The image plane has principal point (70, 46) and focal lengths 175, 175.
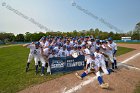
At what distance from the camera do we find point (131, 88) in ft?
26.0

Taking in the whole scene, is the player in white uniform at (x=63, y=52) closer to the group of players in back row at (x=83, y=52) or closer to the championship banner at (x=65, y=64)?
the group of players in back row at (x=83, y=52)

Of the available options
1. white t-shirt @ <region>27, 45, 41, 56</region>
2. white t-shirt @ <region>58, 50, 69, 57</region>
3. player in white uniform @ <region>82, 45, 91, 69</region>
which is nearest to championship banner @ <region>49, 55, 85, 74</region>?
player in white uniform @ <region>82, 45, 91, 69</region>

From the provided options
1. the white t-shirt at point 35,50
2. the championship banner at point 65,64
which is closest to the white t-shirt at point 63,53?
the championship banner at point 65,64

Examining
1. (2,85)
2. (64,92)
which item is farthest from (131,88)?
(2,85)

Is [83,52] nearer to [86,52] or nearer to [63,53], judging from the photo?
[86,52]

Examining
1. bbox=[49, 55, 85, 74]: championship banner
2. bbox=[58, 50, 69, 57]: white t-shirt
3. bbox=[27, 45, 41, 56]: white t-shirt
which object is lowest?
bbox=[49, 55, 85, 74]: championship banner

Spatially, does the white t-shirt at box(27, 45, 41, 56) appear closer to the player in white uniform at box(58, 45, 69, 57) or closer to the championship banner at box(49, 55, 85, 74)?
the championship banner at box(49, 55, 85, 74)

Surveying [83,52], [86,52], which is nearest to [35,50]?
[83,52]

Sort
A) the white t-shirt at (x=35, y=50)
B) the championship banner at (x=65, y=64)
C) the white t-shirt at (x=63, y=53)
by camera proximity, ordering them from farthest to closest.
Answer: the white t-shirt at (x=63, y=53), the white t-shirt at (x=35, y=50), the championship banner at (x=65, y=64)

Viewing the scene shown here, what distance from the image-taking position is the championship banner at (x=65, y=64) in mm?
9596

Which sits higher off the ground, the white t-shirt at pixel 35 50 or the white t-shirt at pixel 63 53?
the white t-shirt at pixel 35 50

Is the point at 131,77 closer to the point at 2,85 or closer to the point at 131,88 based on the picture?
the point at 131,88

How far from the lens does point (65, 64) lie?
996 cm

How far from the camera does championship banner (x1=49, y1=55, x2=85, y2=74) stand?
9.60 metres
